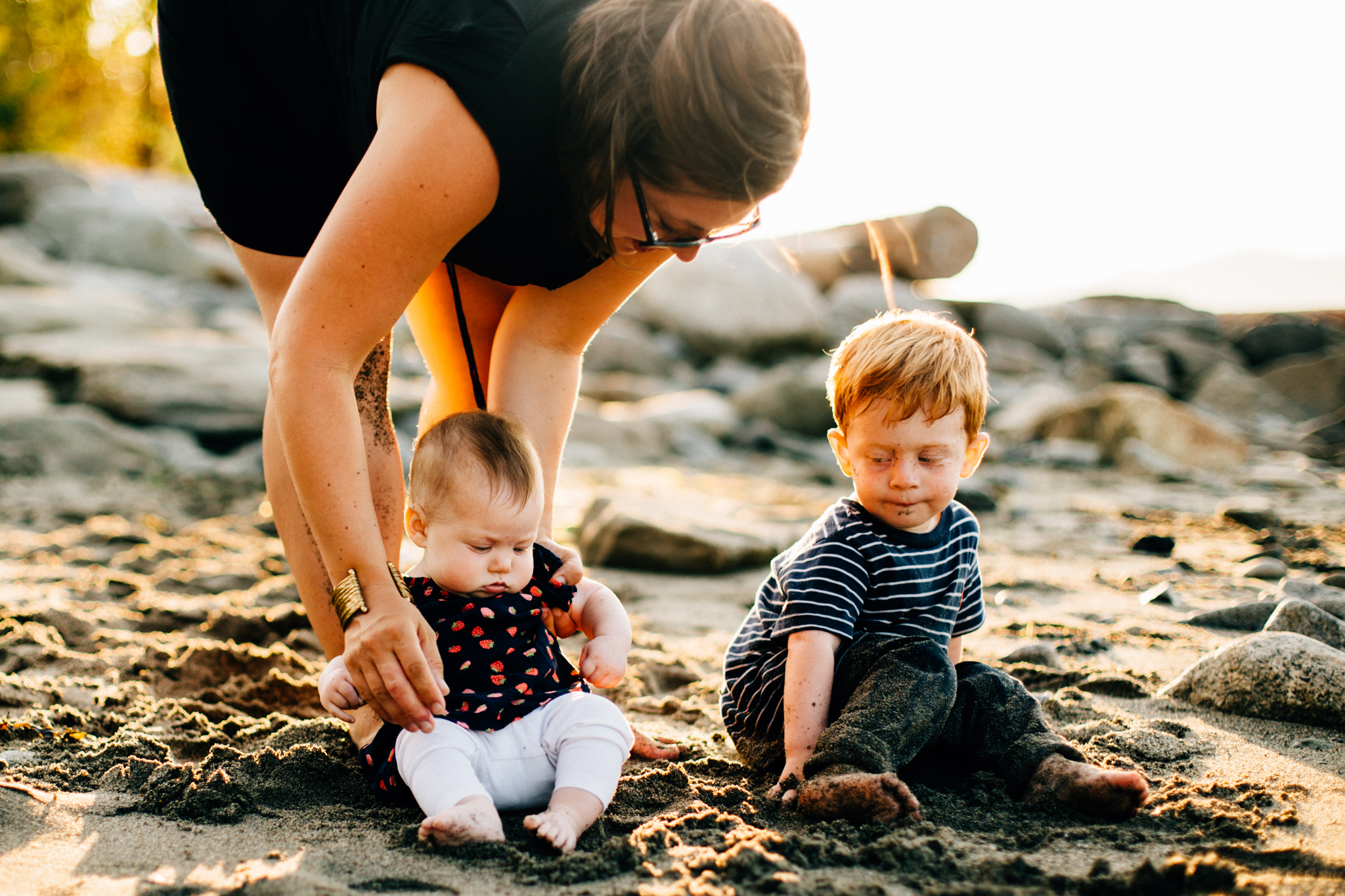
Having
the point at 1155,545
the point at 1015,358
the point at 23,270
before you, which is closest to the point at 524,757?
the point at 1155,545

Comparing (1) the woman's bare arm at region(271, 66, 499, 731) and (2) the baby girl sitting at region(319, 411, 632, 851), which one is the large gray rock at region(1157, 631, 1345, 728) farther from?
(1) the woman's bare arm at region(271, 66, 499, 731)

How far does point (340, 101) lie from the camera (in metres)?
1.87

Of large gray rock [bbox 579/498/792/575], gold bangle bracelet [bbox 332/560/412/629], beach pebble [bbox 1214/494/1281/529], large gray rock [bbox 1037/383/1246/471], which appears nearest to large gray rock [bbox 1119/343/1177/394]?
large gray rock [bbox 1037/383/1246/471]

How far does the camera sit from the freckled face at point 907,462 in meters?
1.96

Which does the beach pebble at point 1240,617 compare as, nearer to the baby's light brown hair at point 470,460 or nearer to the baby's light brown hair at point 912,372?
the baby's light brown hair at point 912,372

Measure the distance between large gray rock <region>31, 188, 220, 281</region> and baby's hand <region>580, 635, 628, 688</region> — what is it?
10542 mm

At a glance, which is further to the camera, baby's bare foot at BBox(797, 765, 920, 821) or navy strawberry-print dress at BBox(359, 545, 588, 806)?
navy strawberry-print dress at BBox(359, 545, 588, 806)

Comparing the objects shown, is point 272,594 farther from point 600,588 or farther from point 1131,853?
point 1131,853

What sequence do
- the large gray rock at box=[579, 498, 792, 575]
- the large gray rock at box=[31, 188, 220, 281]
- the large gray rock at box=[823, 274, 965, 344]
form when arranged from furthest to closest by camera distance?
the large gray rock at box=[823, 274, 965, 344] < the large gray rock at box=[31, 188, 220, 281] < the large gray rock at box=[579, 498, 792, 575]

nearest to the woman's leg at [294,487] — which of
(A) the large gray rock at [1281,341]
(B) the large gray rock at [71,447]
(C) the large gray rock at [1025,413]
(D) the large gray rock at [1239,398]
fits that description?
(B) the large gray rock at [71,447]

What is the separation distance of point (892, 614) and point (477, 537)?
2.71 feet

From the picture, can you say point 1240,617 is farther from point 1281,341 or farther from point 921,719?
point 1281,341

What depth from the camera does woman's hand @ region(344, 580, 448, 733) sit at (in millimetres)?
1649

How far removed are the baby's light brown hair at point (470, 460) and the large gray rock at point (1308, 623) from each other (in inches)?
76.9
